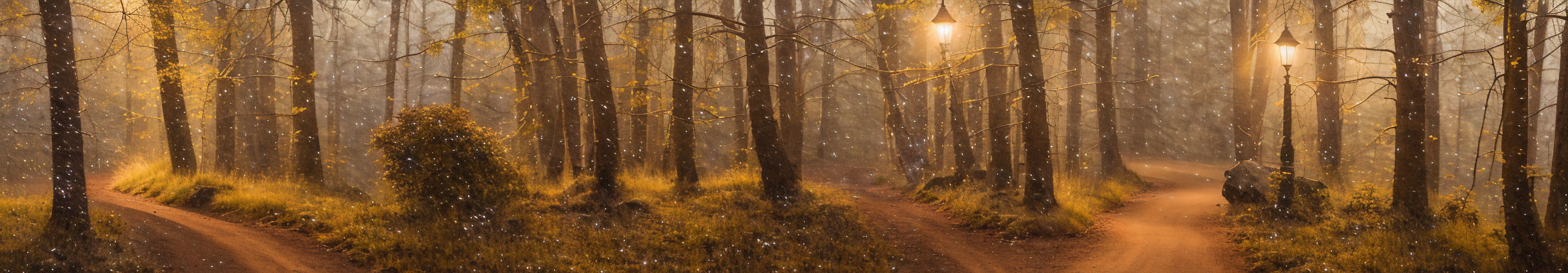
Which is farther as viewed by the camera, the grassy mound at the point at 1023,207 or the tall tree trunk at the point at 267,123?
the tall tree trunk at the point at 267,123

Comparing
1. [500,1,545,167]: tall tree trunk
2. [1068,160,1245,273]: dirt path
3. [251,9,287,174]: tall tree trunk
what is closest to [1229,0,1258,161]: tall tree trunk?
[1068,160,1245,273]: dirt path

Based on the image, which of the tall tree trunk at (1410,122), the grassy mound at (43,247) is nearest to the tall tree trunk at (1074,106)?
the tall tree trunk at (1410,122)

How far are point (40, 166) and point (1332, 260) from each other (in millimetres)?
30296

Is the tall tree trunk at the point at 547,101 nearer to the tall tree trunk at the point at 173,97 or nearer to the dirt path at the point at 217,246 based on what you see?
the dirt path at the point at 217,246

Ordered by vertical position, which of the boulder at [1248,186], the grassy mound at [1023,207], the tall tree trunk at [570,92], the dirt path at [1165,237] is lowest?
the dirt path at [1165,237]

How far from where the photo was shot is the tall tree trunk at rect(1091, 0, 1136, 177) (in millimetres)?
16422

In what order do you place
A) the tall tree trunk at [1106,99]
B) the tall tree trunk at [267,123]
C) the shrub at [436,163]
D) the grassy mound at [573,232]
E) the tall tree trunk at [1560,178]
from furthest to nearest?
the tall tree trunk at [1106,99]
the tall tree trunk at [267,123]
the shrub at [436,163]
the tall tree trunk at [1560,178]
the grassy mound at [573,232]

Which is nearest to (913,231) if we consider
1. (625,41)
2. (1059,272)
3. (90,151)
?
(1059,272)

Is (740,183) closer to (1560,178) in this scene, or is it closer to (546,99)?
(546,99)

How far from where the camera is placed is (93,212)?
8.25 meters

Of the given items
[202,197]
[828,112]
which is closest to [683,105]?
[202,197]

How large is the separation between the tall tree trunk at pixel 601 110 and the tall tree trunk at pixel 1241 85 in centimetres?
1495

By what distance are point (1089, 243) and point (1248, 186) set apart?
3.49 meters

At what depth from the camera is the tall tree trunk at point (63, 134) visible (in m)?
7.34
